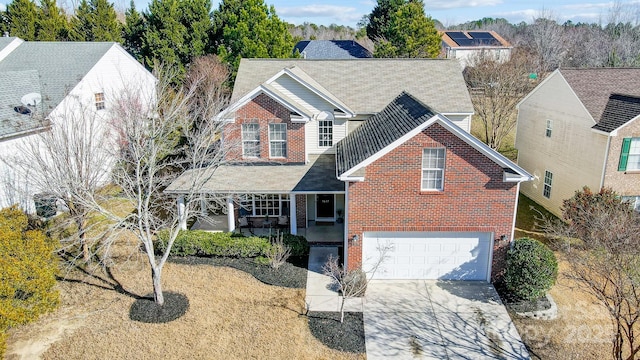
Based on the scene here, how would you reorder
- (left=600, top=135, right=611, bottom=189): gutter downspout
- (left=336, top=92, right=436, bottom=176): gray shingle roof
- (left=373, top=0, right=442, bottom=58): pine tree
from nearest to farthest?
(left=336, top=92, right=436, bottom=176): gray shingle roof
(left=600, top=135, right=611, bottom=189): gutter downspout
(left=373, top=0, right=442, bottom=58): pine tree

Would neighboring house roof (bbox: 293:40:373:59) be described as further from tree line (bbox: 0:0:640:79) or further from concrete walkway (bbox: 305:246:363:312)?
concrete walkway (bbox: 305:246:363:312)

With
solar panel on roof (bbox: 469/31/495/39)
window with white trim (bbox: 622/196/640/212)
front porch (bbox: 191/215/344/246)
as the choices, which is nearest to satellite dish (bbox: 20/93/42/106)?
front porch (bbox: 191/215/344/246)

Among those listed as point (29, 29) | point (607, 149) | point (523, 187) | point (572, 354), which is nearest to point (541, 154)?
point (523, 187)

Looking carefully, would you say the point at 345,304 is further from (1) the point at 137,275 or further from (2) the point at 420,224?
(1) the point at 137,275

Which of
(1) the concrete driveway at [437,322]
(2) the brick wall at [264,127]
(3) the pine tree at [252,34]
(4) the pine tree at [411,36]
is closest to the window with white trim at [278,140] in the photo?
(2) the brick wall at [264,127]

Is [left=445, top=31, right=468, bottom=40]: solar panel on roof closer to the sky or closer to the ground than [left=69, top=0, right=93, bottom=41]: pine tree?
closer to the sky
